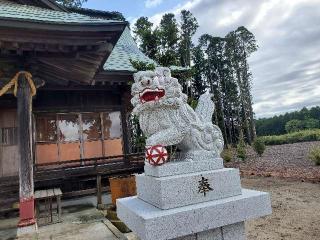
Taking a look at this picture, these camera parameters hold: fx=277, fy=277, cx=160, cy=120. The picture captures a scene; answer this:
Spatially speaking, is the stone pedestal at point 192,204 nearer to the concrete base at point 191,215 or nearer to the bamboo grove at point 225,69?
the concrete base at point 191,215

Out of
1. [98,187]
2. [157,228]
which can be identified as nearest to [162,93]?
[157,228]

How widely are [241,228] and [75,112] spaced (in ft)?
26.1

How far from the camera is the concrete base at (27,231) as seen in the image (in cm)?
566

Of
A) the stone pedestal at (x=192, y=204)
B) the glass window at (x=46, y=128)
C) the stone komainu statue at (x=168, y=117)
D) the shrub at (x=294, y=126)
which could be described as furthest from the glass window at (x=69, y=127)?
the shrub at (x=294, y=126)

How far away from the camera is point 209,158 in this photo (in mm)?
3629

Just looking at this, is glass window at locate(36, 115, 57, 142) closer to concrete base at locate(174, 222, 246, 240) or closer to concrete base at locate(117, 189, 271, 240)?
concrete base at locate(117, 189, 271, 240)

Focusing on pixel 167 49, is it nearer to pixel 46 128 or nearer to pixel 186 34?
pixel 46 128

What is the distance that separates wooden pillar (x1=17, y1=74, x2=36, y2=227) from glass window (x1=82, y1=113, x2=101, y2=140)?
4.02m

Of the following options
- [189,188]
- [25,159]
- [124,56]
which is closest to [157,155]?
[189,188]

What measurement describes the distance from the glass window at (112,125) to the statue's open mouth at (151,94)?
7.42 m

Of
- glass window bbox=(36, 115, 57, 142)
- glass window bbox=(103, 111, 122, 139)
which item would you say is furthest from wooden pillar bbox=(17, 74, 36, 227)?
glass window bbox=(103, 111, 122, 139)

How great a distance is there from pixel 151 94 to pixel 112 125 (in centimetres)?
759

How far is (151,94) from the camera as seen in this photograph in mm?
3410

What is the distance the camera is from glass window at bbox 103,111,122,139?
34.9 feet
